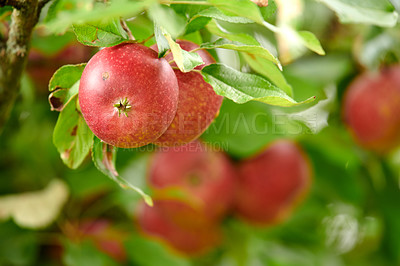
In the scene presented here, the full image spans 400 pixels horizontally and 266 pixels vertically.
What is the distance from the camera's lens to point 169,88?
1.32ft

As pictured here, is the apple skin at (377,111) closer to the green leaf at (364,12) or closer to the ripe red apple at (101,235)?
the ripe red apple at (101,235)

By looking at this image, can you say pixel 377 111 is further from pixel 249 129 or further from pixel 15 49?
pixel 15 49

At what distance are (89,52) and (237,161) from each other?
0.47 metres

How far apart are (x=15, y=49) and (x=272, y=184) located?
0.79 meters

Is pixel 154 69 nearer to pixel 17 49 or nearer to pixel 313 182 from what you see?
pixel 17 49

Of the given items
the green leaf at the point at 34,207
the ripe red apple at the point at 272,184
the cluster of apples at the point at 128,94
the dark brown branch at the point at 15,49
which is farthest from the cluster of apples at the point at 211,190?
the cluster of apples at the point at 128,94

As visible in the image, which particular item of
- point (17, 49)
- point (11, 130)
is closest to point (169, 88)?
point (17, 49)

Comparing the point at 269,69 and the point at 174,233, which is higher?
the point at 269,69

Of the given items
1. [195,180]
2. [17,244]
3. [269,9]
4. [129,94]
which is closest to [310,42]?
[269,9]

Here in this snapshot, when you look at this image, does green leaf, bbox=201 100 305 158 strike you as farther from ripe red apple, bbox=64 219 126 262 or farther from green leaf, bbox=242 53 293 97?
green leaf, bbox=242 53 293 97

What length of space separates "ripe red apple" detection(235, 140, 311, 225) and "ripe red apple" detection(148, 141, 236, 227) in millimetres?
56

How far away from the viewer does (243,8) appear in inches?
16.3

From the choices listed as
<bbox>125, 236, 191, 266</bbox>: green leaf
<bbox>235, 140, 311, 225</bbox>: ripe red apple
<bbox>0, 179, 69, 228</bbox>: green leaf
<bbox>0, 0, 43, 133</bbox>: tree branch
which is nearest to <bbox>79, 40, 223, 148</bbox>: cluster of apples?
<bbox>0, 0, 43, 133</bbox>: tree branch

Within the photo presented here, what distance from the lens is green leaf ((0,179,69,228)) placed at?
893 millimetres
